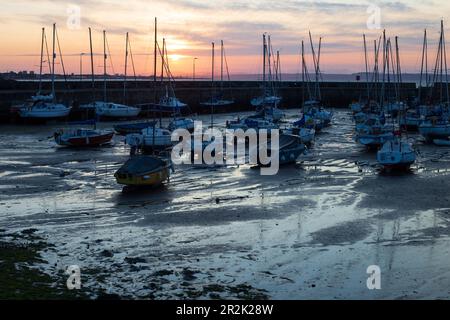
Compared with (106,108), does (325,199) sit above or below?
below

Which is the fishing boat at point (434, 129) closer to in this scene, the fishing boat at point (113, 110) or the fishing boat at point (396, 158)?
the fishing boat at point (396, 158)

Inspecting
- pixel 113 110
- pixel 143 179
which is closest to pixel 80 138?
pixel 143 179

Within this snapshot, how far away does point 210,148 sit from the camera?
34.8 meters

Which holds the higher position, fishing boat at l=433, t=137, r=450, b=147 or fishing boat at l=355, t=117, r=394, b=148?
fishing boat at l=355, t=117, r=394, b=148

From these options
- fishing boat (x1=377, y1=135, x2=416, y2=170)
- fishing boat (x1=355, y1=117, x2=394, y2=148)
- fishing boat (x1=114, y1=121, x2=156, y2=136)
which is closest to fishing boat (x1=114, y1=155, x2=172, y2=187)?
fishing boat (x1=377, y1=135, x2=416, y2=170)

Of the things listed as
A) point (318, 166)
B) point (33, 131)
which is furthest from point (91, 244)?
point (33, 131)

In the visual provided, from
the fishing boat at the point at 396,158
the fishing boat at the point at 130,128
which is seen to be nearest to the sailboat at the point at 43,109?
the fishing boat at the point at 130,128

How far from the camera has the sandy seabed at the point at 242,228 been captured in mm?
12977

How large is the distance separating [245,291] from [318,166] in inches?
Result: 803

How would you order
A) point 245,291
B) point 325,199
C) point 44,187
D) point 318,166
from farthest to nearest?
point 318,166 → point 44,187 → point 325,199 → point 245,291

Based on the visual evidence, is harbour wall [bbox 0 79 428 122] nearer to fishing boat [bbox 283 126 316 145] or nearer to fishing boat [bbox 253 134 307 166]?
fishing boat [bbox 283 126 316 145]

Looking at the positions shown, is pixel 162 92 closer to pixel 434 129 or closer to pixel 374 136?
pixel 374 136

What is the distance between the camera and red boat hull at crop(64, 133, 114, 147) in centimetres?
3847
